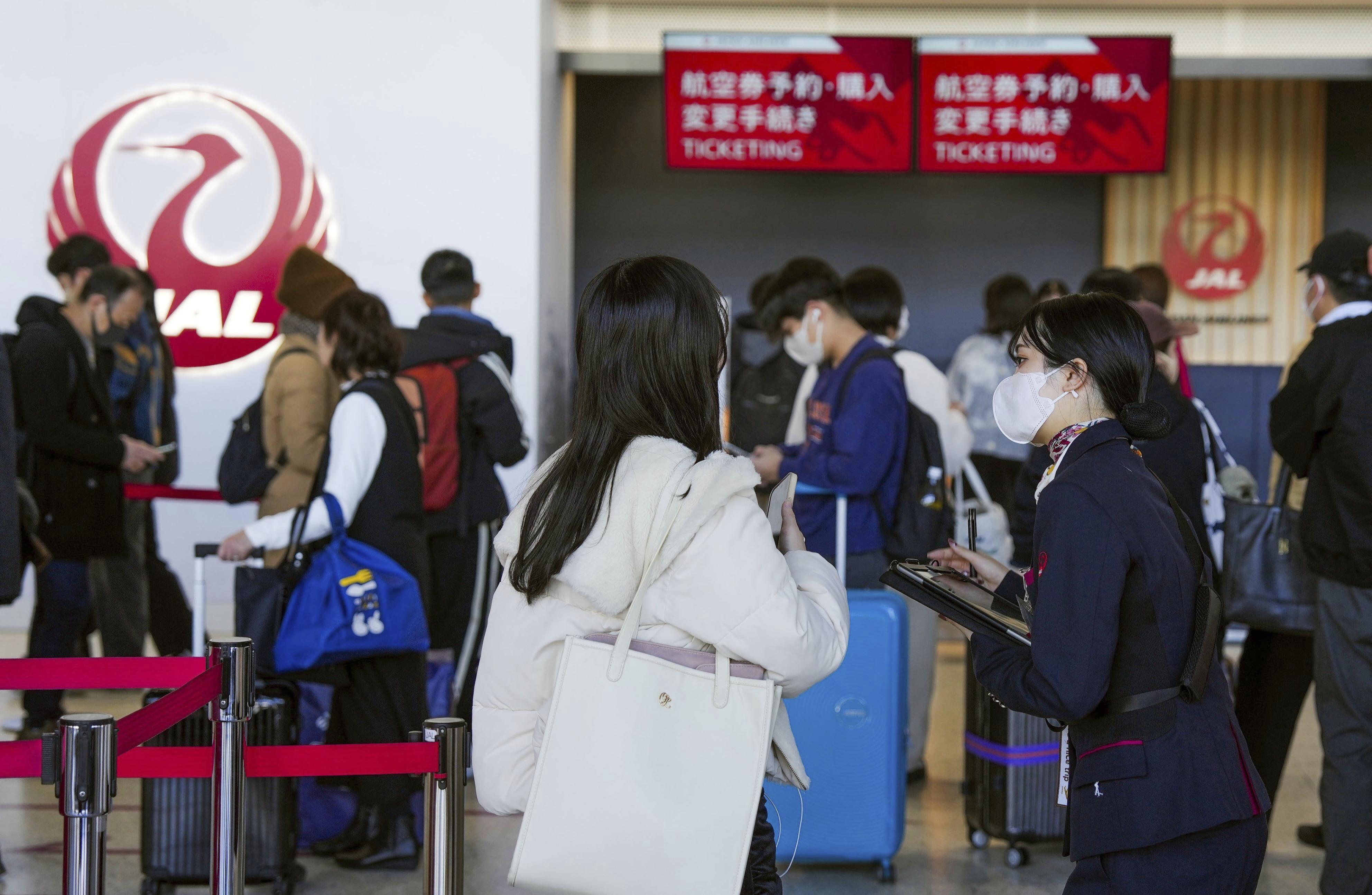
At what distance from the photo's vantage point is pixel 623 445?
1675 millimetres

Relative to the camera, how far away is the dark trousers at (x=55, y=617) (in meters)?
4.39

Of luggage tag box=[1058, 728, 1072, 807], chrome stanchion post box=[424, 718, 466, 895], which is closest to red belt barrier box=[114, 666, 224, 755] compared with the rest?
chrome stanchion post box=[424, 718, 466, 895]

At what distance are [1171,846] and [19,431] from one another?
13.1ft

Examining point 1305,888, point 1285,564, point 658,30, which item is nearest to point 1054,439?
point 1285,564

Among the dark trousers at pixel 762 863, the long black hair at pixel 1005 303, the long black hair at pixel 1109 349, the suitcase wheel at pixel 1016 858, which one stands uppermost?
the long black hair at pixel 1005 303

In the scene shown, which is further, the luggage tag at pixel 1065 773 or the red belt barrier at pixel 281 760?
the red belt barrier at pixel 281 760

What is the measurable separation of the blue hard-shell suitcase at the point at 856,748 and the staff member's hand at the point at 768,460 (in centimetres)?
53

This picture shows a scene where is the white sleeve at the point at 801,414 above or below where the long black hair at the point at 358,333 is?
below

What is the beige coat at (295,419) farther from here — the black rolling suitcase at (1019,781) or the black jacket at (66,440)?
the black rolling suitcase at (1019,781)

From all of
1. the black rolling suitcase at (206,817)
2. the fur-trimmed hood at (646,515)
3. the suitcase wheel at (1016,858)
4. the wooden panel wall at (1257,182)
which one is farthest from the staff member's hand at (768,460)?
the wooden panel wall at (1257,182)

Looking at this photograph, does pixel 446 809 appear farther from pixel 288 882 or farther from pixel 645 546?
pixel 288 882

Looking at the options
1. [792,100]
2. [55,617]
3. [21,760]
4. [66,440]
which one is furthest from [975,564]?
[792,100]

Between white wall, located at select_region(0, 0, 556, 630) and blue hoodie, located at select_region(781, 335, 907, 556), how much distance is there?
2.24 meters

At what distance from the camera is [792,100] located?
6.16 m
